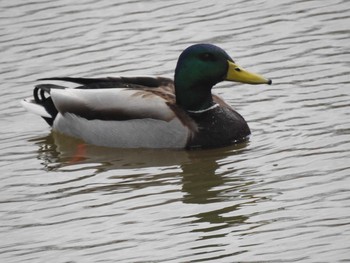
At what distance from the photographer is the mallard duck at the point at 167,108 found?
1344 cm

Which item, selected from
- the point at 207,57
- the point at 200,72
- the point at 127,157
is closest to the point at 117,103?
the point at 127,157

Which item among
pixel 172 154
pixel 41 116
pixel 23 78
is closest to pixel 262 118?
pixel 172 154

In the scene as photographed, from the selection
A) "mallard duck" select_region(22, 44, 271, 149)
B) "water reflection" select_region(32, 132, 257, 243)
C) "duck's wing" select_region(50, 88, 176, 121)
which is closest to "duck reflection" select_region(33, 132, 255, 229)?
"water reflection" select_region(32, 132, 257, 243)

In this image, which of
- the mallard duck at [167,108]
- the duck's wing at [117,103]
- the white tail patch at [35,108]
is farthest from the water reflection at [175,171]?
the duck's wing at [117,103]

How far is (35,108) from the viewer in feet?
47.2

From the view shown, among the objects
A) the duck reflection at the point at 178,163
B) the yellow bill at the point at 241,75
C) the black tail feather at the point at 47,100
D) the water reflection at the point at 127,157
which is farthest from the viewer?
the black tail feather at the point at 47,100

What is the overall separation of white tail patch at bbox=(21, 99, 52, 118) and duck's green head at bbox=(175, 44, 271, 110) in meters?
1.71

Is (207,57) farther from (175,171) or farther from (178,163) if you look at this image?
(175,171)

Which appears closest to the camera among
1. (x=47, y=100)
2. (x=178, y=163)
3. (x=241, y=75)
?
(x=178, y=163)

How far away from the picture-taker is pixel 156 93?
13.7 metres

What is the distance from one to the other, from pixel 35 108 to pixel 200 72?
2093 mm

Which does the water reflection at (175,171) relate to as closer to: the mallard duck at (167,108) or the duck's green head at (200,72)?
the mallard duck at (167,108)

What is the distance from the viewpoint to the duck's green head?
13.6 meters

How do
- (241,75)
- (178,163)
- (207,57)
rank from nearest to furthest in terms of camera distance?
1. (178,163)
2. (241,75)
3. (207,57)
